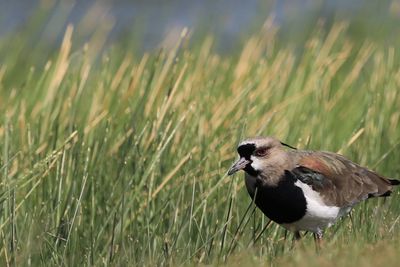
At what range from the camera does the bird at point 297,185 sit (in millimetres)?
5641

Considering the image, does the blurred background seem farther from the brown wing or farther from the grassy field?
the brown wing

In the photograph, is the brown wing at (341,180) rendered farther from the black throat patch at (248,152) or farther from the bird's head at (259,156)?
the black throat patch at (248,152)

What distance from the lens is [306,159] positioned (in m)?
5.80

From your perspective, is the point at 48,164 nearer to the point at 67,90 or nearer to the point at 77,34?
the point at 67,90

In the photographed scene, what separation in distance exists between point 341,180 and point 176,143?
131 centimetres

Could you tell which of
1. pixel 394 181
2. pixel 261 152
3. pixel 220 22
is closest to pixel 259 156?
pixel 261 152

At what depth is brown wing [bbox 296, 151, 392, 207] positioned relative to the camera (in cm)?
576

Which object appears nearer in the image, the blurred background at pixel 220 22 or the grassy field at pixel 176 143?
the grassy field at pixel 176 143

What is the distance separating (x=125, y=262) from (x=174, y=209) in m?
0.71

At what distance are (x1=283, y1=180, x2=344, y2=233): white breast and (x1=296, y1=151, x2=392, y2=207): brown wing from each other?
0.11 feet

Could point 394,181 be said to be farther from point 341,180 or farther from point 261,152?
point 261,152

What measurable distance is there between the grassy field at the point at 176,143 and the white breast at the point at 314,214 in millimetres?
121

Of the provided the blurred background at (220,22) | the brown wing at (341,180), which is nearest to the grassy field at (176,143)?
the brown wing at (341,180)

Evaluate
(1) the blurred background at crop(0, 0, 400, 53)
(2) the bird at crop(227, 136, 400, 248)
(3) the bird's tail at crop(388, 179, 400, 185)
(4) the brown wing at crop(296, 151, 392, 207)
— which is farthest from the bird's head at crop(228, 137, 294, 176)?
(1) the blurred background at crop(0, 0, 400, 53)
